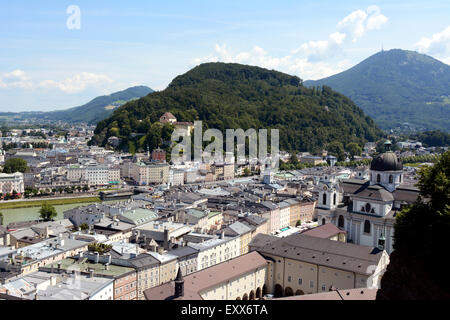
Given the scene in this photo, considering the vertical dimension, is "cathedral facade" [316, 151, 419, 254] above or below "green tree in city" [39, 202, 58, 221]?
above

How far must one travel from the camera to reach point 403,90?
169 metres

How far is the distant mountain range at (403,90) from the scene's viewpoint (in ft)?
463

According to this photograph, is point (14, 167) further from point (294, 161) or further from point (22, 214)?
point (294, 161)

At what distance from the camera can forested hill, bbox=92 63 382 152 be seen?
6494 cm

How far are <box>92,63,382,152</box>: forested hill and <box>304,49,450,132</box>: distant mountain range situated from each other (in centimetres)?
5186

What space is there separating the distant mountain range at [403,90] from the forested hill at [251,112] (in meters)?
51.9

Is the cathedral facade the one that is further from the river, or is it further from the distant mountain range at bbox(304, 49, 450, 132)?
the distant mountain range at bbox(304, 49, 450, 132)

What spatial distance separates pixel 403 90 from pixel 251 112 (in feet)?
373

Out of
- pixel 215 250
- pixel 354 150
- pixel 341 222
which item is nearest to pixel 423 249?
pixel 215 250

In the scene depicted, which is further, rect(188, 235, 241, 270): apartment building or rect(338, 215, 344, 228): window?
rect(338, 215, 344, 228): window

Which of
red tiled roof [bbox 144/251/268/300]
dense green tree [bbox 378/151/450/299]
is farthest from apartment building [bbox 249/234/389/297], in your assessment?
dense green tree [bbox 378/151/450/299]

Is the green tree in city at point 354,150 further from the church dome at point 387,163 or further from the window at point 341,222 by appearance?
the window at point 341,222

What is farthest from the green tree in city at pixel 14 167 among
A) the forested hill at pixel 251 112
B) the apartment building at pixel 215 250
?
the apartment building at pixel 215 250
